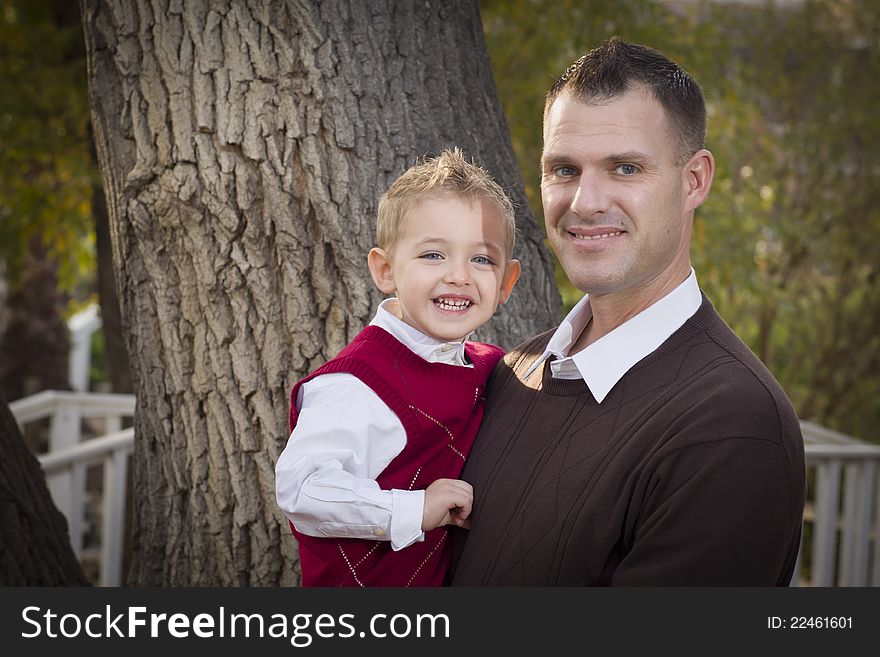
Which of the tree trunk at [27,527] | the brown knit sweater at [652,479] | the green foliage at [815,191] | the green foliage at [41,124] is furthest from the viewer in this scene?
the green foliage at [815,191]

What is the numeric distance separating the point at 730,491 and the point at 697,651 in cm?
41

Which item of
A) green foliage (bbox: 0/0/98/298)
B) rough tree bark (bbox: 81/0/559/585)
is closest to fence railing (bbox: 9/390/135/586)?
rough tree bark (bbox: 81/0/559/585)

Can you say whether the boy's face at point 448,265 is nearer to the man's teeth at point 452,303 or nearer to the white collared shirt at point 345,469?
the man's teeth at point 452,303

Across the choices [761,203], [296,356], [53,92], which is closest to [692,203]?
[296,356]

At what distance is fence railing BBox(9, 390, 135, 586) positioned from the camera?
4129 mm

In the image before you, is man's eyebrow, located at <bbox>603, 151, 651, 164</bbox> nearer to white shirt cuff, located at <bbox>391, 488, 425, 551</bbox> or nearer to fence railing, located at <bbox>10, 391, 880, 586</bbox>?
white shirt cuff, located at <bbox>391, 488, 425, 551</bbox>

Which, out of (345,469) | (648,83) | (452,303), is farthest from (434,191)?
(345,469)

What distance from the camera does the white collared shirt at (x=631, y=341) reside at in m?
1.72

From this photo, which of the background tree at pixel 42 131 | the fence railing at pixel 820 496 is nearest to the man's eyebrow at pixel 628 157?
the fence railing at pixel 820 496

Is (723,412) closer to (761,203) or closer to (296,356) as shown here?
(296,356)

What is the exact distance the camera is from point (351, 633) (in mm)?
1885

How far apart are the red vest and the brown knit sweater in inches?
2.6

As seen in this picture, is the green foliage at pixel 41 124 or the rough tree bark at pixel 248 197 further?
the green foliage at pixel 41 124

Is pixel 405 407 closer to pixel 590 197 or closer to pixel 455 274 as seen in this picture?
pixel 455 274
